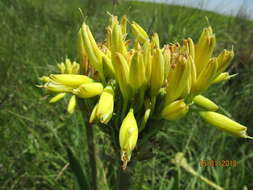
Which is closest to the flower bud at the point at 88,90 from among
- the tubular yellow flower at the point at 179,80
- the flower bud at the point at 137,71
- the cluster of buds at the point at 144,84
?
the cluster of buds at the point at 144,84

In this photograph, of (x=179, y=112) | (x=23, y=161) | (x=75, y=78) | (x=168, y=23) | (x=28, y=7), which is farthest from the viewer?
(x=168, y=23)

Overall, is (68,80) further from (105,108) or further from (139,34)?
(139,34)

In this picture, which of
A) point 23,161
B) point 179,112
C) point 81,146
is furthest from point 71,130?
point 179,112

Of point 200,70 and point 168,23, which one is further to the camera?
point 168,23

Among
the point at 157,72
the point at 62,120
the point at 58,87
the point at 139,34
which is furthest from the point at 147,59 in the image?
the point at 62,120

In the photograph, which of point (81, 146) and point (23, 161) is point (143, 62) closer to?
point (81, 146)

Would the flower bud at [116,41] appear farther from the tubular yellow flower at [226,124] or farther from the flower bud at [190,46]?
the tubular yellow flower at [226,124]
